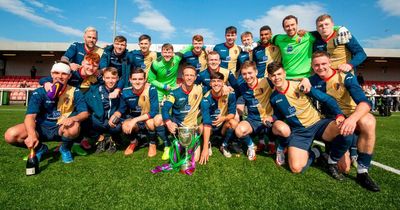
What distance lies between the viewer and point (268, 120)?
3834 millimetres

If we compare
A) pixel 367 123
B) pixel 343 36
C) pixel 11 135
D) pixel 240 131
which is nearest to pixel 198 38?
pixel 240 131

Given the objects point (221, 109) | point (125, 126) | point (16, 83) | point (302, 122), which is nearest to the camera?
point (302, 122)

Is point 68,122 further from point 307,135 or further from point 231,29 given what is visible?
point 231,29

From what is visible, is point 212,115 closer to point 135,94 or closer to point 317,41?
point 135,94

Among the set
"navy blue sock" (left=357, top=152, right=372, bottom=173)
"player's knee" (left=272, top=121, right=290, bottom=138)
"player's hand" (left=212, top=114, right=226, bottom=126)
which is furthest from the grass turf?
"player's hand" (left=212, top=114, right=226, bottom=126)

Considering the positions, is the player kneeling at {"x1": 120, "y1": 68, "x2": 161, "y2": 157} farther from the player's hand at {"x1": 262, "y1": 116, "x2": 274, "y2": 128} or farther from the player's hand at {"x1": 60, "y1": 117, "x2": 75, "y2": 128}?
the player's hand at {"x1": 262, "y1": 116, "x2": 274, "y2": 128}

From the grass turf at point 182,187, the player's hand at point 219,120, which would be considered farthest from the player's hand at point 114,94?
the player's hand at point 219,120

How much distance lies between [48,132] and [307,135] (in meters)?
3.54

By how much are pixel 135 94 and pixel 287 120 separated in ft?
8.00

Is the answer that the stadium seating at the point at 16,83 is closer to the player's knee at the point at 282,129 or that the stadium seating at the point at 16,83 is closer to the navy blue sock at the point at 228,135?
the navy blue sock at the point at 228,135

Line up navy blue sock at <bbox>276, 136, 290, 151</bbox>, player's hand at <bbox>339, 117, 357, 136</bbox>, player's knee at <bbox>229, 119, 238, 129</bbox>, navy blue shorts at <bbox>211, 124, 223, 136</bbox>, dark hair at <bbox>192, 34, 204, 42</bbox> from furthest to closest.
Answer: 1. dark hair at <bbox>192, 34, 204, 42</bbox>
2. navy blue shorts at <bbox>211, 124, 223, 136</bbox>
3. player's knee at <bbox>229, 119, 238, 129</bbox>
4. navy blue sock at <bbox>276, 136, 290, 151</bbox>
5. player's hand at <bbox>339, 117, 357, 136</bbox>

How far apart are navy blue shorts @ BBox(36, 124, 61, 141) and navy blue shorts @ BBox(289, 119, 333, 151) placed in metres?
3.24

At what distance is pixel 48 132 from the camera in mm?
3553

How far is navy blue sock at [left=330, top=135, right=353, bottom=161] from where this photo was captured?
2956mm
